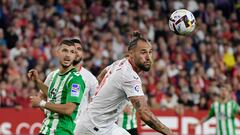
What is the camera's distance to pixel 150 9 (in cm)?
2345

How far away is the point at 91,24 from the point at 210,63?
11.8 ft

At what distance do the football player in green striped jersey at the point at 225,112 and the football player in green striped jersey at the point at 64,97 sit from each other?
Result: 22.2 ft

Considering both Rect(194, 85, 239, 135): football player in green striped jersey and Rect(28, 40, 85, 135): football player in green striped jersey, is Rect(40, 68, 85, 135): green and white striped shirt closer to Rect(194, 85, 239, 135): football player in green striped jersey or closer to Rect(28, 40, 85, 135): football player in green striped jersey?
Rect(28, 40, 85, 135): football player in green striped jersey

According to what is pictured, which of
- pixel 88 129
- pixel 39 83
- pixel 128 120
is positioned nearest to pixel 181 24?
pixel 39 83

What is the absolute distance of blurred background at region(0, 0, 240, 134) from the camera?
1884 centimetres

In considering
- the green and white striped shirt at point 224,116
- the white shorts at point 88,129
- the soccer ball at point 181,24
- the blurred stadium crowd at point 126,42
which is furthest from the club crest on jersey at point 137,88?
the blurred stadium crowd at point 126,42

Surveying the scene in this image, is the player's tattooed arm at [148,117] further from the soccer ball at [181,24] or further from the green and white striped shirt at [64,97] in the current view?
the soccer ball at [181,24]

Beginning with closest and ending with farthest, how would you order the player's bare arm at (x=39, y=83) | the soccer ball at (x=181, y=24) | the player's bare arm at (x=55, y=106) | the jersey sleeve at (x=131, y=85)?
the jersey sleeve at (x=131, y=85)
the player's bare arm at (x=55, y=106)
the player's bare arm at (x=39, y=83)
the soccer ball at (x=181, y=24)

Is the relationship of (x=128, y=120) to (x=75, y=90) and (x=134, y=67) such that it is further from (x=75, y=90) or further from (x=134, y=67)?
(x=134, y=67)

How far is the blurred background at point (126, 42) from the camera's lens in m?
18.8

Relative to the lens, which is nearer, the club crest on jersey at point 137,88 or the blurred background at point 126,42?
the club crest on jersey at point 137,88

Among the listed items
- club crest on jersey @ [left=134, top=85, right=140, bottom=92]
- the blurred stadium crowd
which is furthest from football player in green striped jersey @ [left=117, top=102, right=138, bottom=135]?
club crest on jersey @ [left=134, top=85, right=140, bottom=92]

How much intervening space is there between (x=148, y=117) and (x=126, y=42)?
12.9 meters

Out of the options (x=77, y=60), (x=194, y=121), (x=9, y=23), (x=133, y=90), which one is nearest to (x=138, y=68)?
(x=133, y=90)
